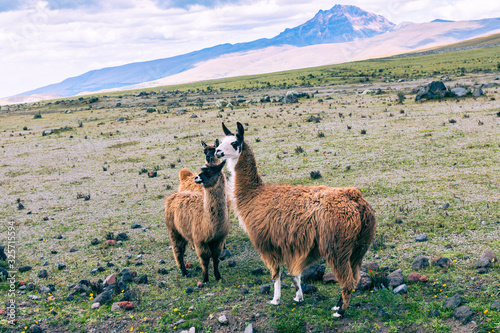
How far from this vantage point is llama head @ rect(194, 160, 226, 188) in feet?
23.2

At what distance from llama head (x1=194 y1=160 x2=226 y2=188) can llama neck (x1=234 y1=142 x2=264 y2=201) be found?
43cm

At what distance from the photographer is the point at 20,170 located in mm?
21344

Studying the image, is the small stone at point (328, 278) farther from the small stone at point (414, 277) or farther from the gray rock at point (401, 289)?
the small stone at point (414, 277)

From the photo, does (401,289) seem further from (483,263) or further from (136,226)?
(136,226)

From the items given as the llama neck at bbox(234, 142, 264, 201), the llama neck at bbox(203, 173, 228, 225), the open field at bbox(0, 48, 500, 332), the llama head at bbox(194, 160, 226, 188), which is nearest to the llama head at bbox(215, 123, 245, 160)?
the llama neck at bbox(234, 142, 264, 201)

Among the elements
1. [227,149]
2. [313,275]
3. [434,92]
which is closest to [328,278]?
[313,275]

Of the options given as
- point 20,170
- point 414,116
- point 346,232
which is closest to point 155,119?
point 20,170

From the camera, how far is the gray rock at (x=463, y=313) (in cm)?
546

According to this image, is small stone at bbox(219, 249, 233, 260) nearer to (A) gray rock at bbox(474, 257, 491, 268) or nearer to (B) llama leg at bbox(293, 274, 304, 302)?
(B) llama leg at bbox(293, 274, 304, 302)

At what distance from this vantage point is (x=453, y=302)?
230 inches

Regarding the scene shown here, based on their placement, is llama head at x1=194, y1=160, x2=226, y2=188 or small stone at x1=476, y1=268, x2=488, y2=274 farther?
llama head at x1=194, y1=160, x2=226, y2=188

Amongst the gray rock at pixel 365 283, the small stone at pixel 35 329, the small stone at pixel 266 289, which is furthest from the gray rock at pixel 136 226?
the gray rock at pixel 365 283

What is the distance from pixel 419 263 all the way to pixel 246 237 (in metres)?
4.61

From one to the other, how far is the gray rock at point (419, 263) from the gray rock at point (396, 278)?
0.57 metres
